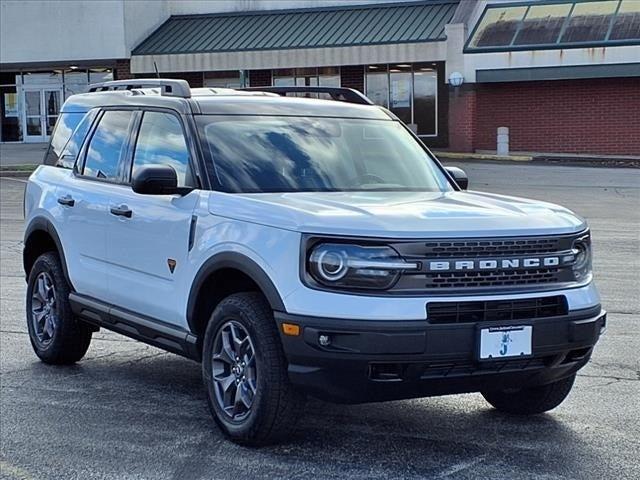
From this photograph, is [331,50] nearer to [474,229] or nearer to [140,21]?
[140,21]

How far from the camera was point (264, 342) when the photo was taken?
493cm

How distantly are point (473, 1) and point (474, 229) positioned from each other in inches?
1041

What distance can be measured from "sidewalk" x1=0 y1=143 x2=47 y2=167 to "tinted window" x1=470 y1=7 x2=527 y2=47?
46.3ft

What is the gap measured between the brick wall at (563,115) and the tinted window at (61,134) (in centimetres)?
2355

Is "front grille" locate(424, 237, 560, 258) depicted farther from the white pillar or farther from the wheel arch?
the white pillar

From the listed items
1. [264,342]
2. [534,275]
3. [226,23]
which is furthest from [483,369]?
[226,23]

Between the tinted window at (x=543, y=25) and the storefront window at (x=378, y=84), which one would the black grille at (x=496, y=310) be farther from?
the storefront window at (x=378, y=84)

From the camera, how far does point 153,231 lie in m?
5.91

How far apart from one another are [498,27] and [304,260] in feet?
85.1

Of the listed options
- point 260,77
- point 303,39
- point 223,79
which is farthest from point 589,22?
point 223,79

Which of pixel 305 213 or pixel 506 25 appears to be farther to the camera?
pixel 506 25

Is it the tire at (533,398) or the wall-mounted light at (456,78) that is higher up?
the wall-mounted light at (456,78)

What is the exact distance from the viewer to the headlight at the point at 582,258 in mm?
5148

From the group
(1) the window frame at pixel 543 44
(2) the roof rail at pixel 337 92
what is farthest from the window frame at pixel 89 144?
(1) the window frame at pixel 543 44
